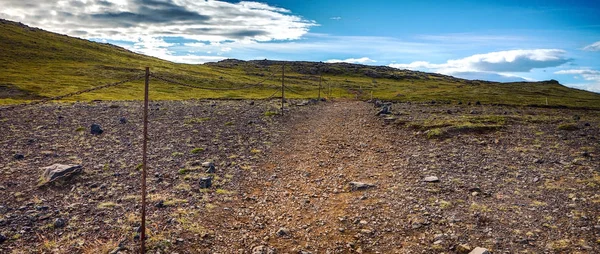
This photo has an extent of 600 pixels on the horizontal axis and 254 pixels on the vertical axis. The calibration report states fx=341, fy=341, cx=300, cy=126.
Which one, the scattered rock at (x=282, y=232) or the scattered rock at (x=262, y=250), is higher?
the scattered rock at (x=282, y=232)

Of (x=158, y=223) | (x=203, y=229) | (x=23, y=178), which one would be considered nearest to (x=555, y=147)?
(x=203, y=229)

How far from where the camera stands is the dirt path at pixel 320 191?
39.6ft

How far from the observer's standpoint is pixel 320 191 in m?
16.7

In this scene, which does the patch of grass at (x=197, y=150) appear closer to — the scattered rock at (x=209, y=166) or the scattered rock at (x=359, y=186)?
the scattered rock at (x=209, y=166)

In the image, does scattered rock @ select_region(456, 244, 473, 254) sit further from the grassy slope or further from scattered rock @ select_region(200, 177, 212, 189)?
the grassy slope

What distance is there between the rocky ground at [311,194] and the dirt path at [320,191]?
71 mm

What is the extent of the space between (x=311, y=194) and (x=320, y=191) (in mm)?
603

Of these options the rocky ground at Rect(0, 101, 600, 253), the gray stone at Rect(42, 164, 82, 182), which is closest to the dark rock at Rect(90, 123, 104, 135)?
the rocky ground at Rect(0, 101, 600, 253)

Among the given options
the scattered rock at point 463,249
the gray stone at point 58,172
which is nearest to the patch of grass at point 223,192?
the gray stone at point 58,172

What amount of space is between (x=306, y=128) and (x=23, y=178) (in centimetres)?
2405

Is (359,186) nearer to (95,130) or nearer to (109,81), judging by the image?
(95,130)

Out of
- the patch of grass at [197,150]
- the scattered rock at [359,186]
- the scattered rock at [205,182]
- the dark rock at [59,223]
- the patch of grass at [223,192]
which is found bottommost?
the dark rock at [59,223]

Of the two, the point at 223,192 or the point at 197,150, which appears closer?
the point at 223,192

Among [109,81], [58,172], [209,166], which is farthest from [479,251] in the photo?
[109,81]
